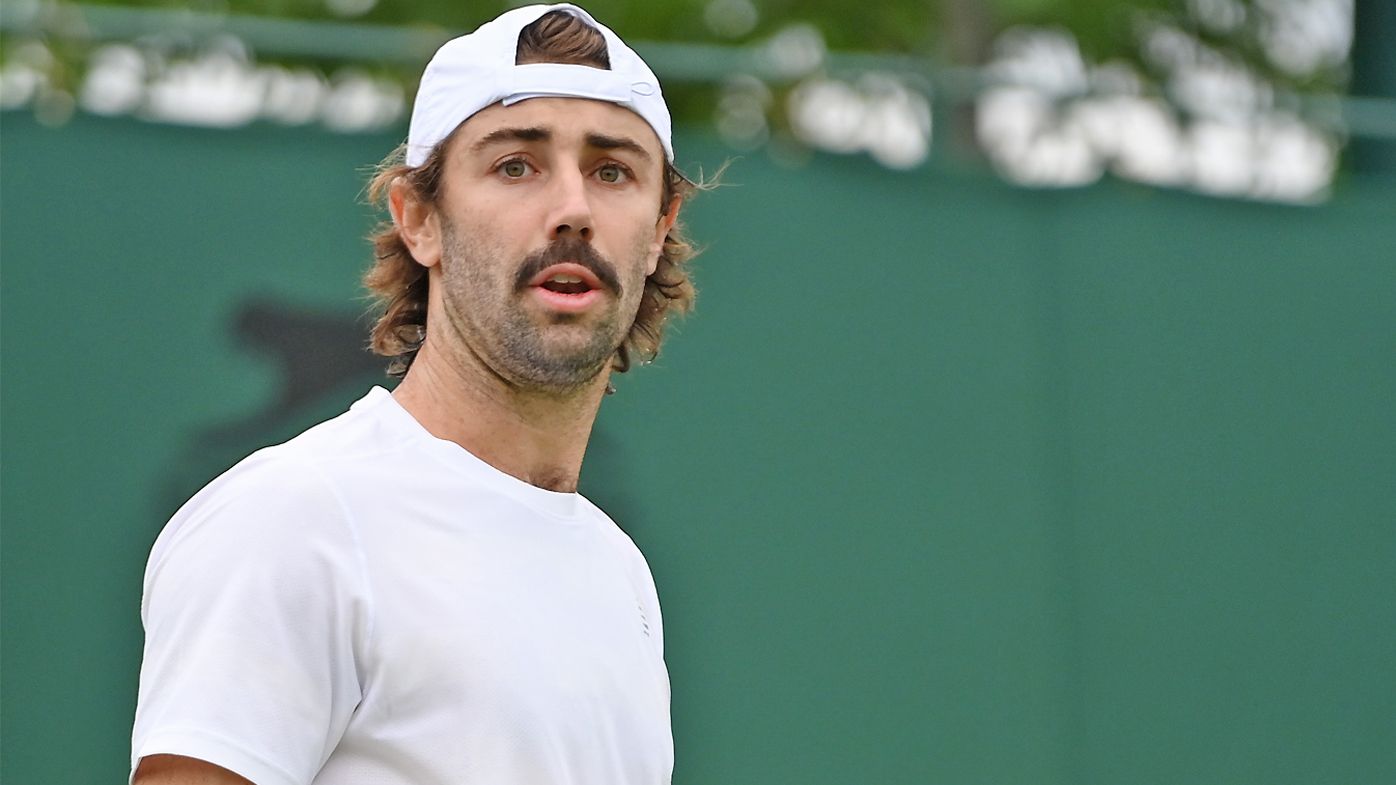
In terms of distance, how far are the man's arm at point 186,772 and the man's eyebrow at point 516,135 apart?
825 mm

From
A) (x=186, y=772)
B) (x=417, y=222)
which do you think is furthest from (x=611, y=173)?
(x=186, y=772)

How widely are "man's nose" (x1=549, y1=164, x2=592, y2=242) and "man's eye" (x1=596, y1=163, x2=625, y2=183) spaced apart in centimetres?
7

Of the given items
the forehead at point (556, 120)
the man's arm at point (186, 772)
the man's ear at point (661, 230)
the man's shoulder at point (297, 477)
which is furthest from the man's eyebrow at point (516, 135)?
the man's arm at point (186, 772)

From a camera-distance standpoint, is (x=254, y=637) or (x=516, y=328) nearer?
(x=254, y=637)

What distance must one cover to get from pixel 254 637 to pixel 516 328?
55cm

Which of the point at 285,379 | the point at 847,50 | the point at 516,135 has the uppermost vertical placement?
the point at 847,50

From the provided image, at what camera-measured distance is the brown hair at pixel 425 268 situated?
2262 millimetres

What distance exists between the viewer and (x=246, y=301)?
4.20 meters

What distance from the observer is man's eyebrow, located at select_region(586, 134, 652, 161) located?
2225 millimetres

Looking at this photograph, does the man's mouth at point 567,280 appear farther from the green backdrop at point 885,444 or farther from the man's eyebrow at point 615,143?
the green backdrop at point 885,444

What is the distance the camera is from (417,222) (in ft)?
7.64

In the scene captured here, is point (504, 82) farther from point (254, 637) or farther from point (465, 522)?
point (254, 637)

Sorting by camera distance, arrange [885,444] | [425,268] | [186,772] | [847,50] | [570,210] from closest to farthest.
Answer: [186,772] → [570,210] → [425,268] → [885,444] → [847,50]

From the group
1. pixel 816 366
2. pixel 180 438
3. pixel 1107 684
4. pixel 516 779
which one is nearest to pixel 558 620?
pixel 516 779
